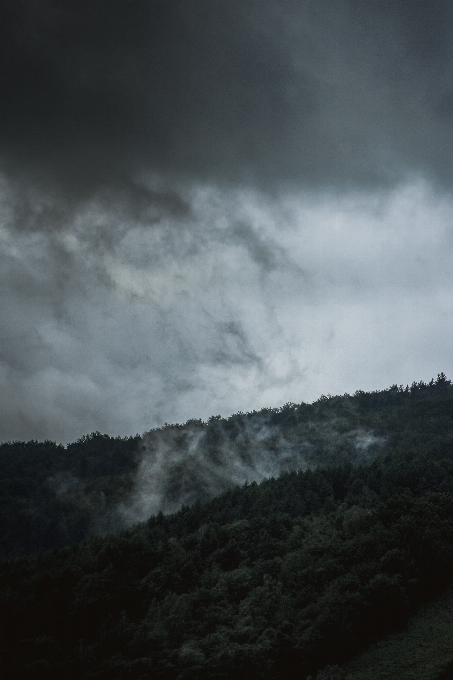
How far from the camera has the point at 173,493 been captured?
95.4 metres

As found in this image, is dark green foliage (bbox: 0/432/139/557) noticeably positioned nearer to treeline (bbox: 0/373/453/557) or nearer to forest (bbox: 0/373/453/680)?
treeline (bbox: 0/373/453/557)

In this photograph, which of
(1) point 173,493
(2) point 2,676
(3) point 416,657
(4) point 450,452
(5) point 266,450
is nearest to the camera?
(3) point 416,657

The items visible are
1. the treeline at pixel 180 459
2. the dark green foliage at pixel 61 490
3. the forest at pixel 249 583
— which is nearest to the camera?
the forest at pixel 249 583

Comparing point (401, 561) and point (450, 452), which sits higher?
point (450, 452)

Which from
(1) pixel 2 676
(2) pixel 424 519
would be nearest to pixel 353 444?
(2) pixel 424 519

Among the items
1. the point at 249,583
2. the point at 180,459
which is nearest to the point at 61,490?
the point at 180,459

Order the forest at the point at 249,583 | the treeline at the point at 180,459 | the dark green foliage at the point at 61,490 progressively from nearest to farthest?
the forest at the point at 249,583
the dark green foliage at the point at 61,490
the treeline at the point at 180,459

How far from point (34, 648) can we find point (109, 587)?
7.35m

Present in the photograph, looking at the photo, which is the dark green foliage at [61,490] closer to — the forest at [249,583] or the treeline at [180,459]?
the treeline at [180,459]

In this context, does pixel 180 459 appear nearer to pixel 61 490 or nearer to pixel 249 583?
pixel 61 490

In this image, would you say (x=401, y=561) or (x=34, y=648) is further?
(x=401, y=561)

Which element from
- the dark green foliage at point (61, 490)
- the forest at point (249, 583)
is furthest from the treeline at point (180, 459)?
the forest at point (249, 583)

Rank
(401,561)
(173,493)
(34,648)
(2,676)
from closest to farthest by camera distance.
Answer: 1. (2,676)
2. (34,648)
3. (401,561)
4. (173,493)

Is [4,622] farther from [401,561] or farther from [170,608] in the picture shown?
[401,561]
